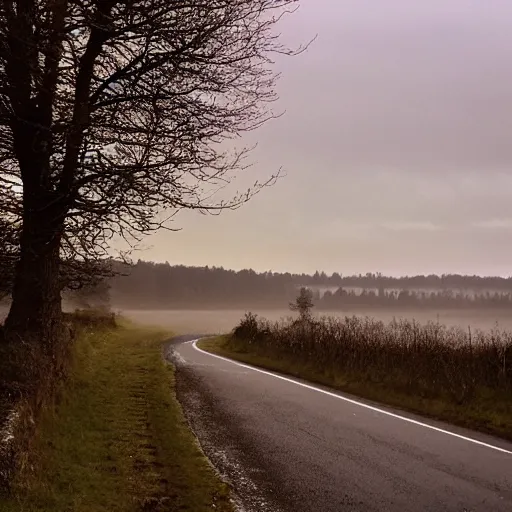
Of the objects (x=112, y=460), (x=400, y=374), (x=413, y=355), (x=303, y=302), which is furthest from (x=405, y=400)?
(x=303, y=302)

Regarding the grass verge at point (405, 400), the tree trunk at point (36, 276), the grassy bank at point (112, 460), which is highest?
the tree trunk at point (36, 276)

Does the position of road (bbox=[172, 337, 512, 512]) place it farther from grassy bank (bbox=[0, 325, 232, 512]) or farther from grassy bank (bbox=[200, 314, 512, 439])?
grassy bank (bbox=[200, 314, 512, 439])

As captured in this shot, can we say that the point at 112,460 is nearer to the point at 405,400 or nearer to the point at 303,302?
the point at 405,400

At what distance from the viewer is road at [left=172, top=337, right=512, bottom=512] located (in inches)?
246

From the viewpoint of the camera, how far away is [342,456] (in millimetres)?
7906

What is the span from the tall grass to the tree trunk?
8.33m

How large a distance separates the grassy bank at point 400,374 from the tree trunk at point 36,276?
297 inches

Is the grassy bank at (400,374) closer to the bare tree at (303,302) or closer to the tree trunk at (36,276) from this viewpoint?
the tree trunk at (36,276)

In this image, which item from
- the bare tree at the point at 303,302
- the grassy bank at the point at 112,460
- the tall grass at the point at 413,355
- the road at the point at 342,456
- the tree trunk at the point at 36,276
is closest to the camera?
the grassy bank at the point at 112,460

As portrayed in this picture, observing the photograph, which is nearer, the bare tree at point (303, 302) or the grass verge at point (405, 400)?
the grass verge at point (405, 400)

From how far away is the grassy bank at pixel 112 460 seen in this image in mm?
5566

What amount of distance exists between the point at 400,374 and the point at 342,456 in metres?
7.10

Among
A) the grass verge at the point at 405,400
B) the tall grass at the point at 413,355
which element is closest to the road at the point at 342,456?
the grass verge at the point at 405,400

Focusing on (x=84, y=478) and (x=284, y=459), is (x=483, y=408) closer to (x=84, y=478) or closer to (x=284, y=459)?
(x=284, y=459)
